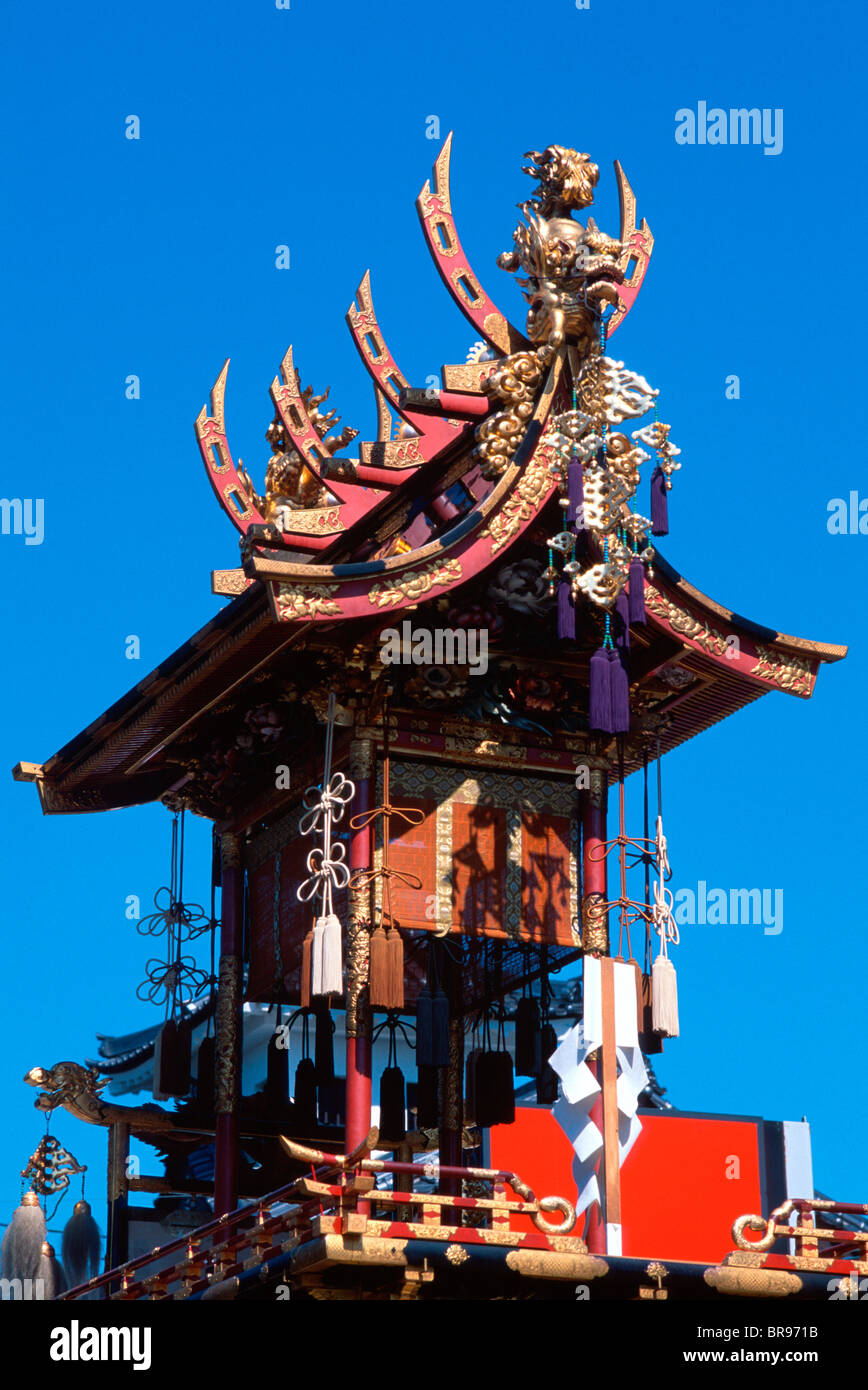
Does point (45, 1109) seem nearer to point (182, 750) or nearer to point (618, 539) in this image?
point (182, 750)

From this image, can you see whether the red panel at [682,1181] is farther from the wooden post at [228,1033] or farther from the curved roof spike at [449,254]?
the curved roof spike at [449,254]

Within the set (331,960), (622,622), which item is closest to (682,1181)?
(622,622)

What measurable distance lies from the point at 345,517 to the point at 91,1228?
22.2ft

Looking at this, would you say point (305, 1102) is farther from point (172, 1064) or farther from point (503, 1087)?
point (503, 1087)

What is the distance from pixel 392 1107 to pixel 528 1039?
1.41m

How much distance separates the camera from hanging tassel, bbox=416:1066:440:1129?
23141mm

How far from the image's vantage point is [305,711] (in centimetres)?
2169

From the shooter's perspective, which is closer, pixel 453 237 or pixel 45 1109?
pixel 453 237

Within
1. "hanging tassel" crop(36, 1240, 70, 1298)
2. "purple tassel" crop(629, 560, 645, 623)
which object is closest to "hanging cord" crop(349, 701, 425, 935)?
"purple tassel" crop(629, 560, 645, 623)

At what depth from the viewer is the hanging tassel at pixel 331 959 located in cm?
1917

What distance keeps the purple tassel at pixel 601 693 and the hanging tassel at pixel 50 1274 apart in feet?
21.4

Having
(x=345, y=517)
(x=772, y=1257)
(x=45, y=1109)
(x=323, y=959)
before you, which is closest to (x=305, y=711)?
(x=345, y=517)

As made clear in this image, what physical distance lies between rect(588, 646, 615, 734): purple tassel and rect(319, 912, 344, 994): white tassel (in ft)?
8.29
